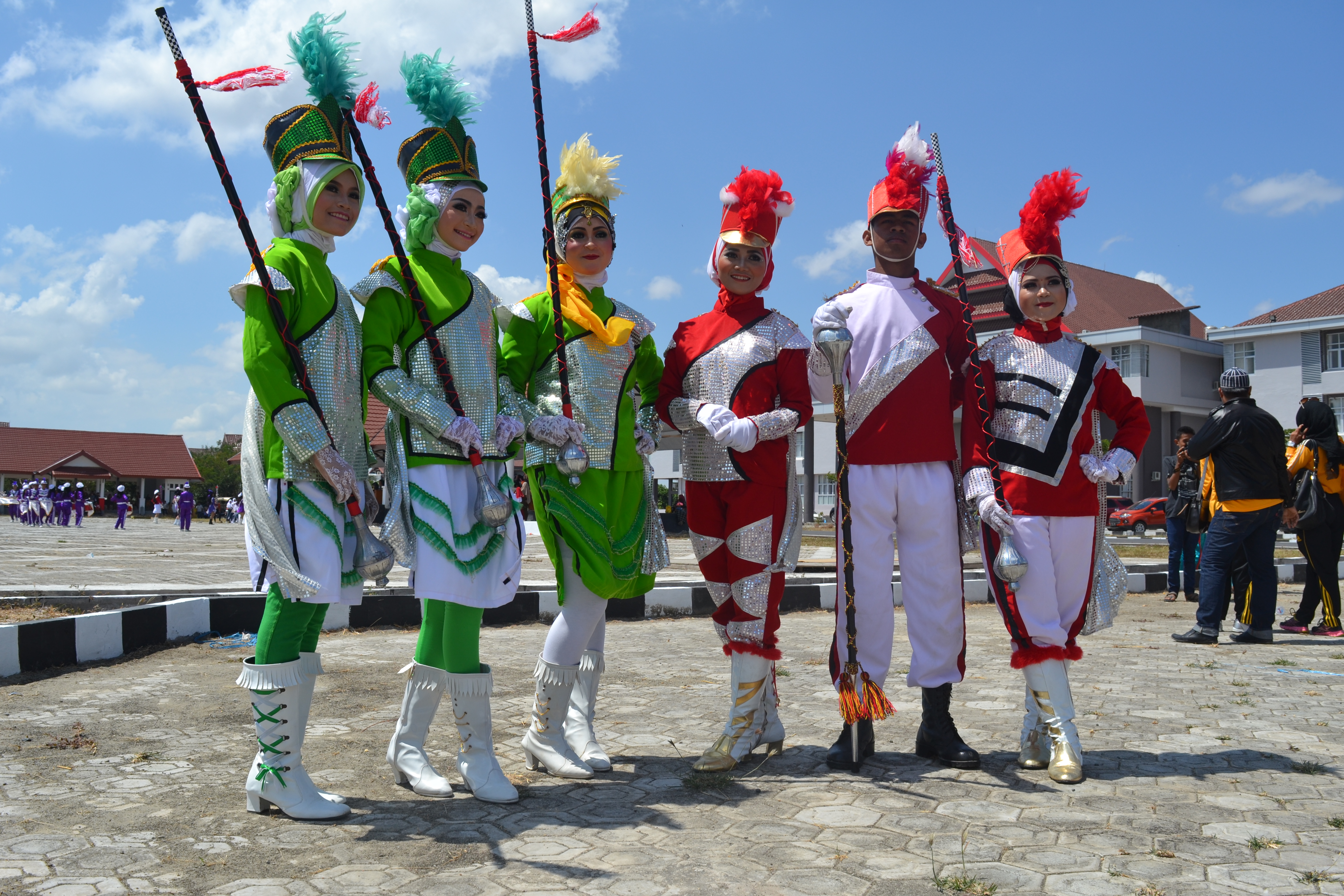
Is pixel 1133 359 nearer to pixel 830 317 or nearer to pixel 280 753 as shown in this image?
pixel 830 317

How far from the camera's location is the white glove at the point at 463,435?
3.17 metres

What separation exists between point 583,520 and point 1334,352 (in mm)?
40661

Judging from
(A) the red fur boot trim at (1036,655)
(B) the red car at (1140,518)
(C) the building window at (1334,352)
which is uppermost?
(C) the building window at (1334,352)

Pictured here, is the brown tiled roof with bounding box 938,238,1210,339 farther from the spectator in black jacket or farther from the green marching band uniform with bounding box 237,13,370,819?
the green marching band uniform with bounding box 237,13,370,819

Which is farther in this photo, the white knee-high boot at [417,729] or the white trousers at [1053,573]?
the white trousers at [1053,573]

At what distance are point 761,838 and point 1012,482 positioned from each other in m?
1.72

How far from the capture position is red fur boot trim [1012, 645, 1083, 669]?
3572 millimetres

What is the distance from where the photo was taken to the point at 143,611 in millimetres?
6223

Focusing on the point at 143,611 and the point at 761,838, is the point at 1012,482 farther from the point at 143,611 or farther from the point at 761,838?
the point at 143,611

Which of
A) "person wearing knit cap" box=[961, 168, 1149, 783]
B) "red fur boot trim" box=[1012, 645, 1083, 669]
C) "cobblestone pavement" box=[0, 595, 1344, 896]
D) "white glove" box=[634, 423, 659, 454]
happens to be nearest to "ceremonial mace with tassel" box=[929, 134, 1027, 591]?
"person wearing knit cap" box=[961, 168, 1149, 783]

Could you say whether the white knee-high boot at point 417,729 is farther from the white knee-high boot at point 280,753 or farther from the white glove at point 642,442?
the white glove at point 642,442

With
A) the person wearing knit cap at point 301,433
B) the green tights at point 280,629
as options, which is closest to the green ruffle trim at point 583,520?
the person wearing knit cap at point 301,433

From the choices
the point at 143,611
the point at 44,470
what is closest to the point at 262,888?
the point at 143,611

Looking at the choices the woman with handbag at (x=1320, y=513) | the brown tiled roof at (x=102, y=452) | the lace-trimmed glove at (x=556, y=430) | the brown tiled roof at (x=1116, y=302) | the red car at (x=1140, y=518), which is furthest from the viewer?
the brown tiled roof at (x=102, y=452)
